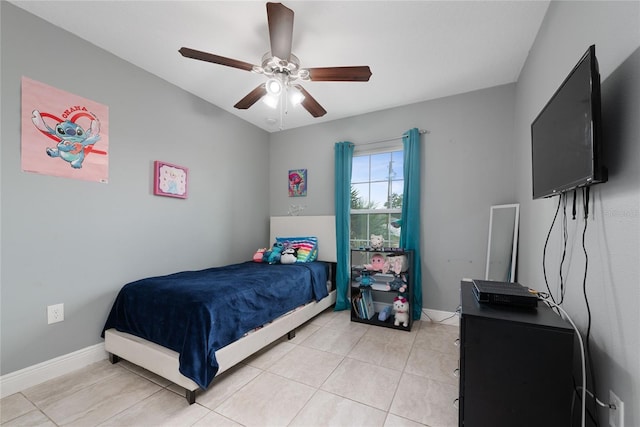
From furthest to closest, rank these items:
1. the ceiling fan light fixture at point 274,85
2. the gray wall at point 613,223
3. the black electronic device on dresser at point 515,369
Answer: the ceiling fan light fixture at point 274,85 → the black electronic device on dresser at point 515,369 → the gray wall at point 613,223

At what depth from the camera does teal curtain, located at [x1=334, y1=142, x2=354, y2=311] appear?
3365mm

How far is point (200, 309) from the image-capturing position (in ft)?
5.48

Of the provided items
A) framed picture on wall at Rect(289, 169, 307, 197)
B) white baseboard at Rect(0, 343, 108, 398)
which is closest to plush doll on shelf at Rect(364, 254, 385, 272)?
framed picture on wall at Rect(289, 169, 307, 197)

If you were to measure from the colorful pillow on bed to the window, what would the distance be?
0.51 meters

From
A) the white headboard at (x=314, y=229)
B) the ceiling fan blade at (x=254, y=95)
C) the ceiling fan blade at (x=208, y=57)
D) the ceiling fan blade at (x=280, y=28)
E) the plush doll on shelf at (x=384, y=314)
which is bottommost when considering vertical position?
the plush doll on shelf at (x=384, y=314)

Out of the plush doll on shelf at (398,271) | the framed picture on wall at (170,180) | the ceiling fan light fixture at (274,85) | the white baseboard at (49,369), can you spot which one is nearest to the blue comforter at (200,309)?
the white baseboard at (49,369)

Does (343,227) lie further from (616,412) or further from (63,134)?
(63,134)

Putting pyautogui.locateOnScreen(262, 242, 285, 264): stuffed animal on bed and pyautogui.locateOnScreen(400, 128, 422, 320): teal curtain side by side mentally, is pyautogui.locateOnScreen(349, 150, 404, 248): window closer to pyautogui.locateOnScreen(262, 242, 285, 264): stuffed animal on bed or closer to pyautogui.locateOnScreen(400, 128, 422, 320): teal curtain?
pyautogui.locateOnScreen(400, 128, 422, 320): teal curtain

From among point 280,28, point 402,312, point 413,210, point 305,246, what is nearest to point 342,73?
point 280,28

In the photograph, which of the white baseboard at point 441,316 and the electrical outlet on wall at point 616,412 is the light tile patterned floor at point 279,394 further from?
the electrical outlet on wall at point 616,412

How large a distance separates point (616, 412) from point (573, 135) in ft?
3.38

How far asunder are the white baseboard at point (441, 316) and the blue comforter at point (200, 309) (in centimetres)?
159

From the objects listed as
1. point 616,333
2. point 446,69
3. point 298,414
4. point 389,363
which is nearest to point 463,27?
point 446,69

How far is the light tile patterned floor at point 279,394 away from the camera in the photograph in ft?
4.86
